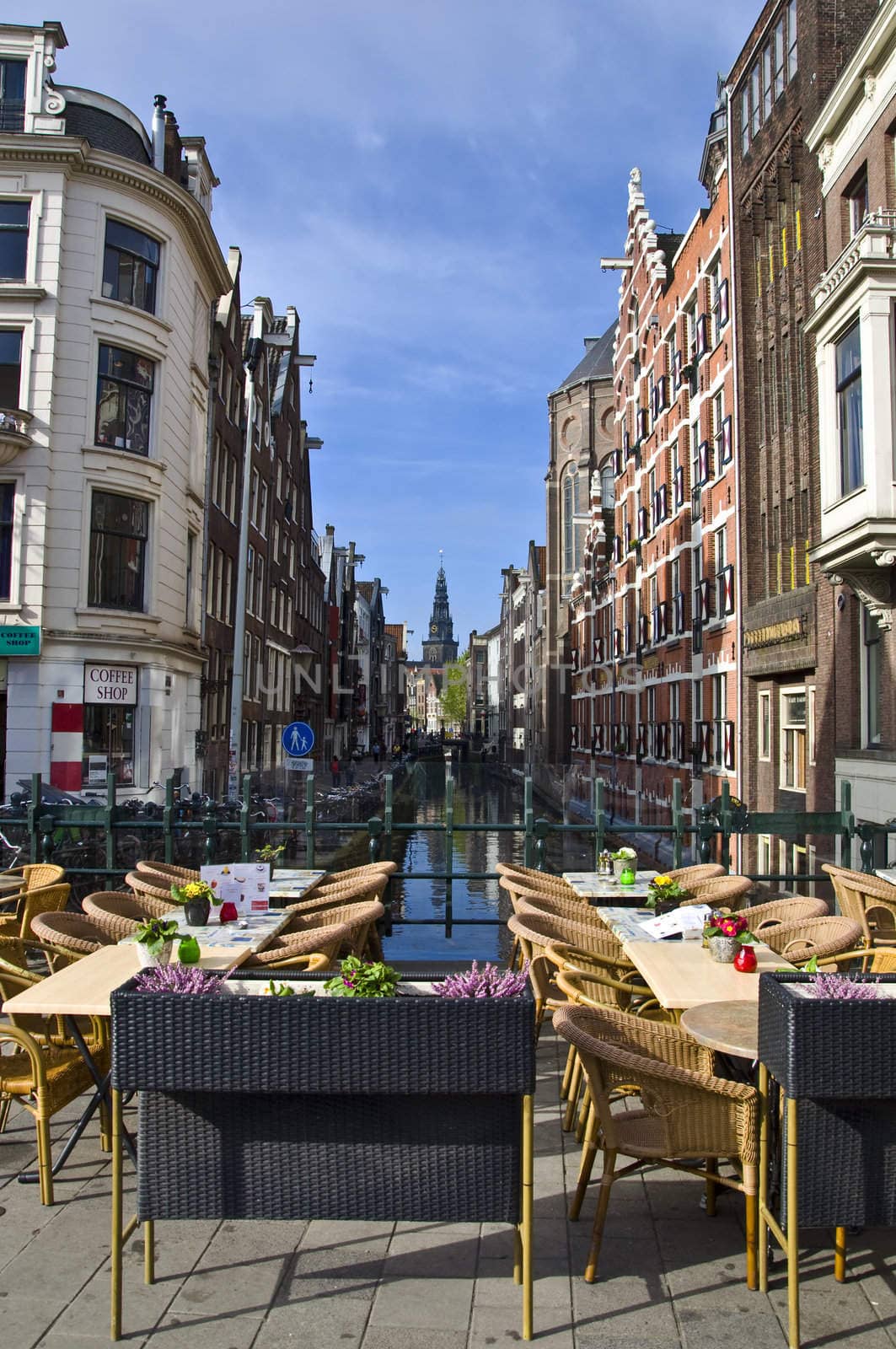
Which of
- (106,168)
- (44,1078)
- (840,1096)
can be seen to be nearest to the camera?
(840,1096)

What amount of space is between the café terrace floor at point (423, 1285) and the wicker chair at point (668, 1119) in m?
0.19

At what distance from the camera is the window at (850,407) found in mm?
14656

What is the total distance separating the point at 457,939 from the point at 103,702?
859 centimetres

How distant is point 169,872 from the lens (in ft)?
26.9

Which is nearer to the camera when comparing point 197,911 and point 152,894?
point 197,911

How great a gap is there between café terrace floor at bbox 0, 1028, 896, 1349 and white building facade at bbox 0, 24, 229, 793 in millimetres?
15872

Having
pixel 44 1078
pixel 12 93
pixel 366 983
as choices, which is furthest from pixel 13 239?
pixel 366 983

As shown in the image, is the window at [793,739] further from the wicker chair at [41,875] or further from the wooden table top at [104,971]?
the wooden table top at [104,971]

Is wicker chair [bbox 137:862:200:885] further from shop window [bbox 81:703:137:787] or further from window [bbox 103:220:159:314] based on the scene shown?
window [bbox 103:220:159:314]

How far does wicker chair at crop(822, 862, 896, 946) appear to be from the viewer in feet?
24.2

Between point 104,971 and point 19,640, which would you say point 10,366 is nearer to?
point 19,640

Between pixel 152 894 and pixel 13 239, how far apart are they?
55.8ft

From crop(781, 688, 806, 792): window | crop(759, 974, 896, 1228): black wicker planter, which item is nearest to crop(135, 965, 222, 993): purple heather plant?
crop(759, 974, 896, 1228): black wicker planter

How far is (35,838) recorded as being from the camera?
9531 mm
